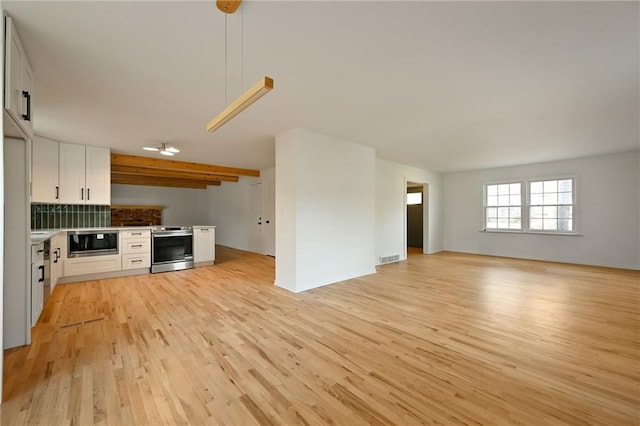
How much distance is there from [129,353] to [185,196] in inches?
372

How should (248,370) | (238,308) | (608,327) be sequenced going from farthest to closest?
(238,308) → (608,327) → (248,370)

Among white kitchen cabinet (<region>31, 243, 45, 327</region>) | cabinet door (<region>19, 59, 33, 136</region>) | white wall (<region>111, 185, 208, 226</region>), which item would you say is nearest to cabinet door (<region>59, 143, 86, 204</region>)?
white kitchen cabinet (<region>31, 243, 45, 327</region>)

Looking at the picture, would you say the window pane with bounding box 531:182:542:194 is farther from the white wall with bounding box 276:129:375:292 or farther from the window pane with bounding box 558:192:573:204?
the white wall with bounding box 276:129:375:292

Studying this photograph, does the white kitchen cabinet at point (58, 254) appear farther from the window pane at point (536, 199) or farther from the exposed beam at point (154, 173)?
the window pane at point (536, 199)

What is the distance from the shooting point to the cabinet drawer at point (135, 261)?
5.00 m

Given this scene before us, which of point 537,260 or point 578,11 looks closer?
point 578,11

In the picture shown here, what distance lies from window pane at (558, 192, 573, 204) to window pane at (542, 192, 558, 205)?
7 centimetres

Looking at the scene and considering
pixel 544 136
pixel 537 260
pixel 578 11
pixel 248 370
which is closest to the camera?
pixel 578 11

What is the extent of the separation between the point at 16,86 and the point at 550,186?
9169 mm

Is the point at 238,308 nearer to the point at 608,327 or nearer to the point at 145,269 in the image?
the point at 145,269

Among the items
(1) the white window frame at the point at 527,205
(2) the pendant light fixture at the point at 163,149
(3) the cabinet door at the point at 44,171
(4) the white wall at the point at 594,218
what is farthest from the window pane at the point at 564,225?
(3) the cabinet door at the point at 44,171

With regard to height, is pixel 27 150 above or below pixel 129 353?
above

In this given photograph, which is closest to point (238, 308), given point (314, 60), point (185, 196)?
point (314, 60)

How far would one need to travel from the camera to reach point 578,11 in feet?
5.59
